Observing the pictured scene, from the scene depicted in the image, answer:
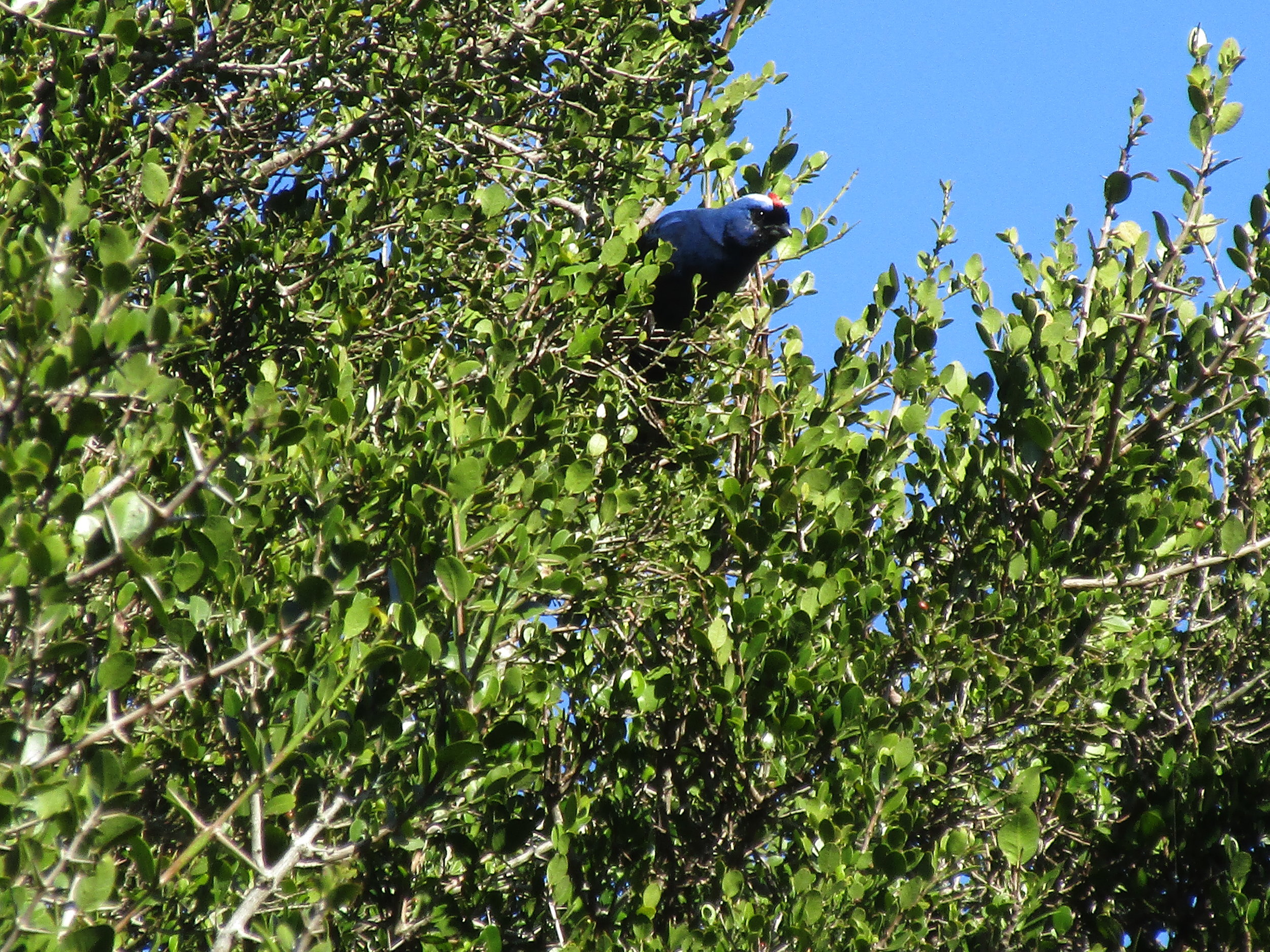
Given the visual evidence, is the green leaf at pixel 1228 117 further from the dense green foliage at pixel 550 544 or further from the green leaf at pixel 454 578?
the green leaf at pixel 454 578

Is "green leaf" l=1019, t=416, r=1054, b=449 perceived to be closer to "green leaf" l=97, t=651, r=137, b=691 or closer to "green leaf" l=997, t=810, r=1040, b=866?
"green leaf" l=997, t=810, r=1040, b=866

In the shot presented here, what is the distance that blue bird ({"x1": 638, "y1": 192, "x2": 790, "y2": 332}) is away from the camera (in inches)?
182

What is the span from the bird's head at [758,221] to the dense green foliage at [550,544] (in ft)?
0.93

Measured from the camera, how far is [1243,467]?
13.0 feet

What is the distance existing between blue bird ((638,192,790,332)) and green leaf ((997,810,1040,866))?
2205mm

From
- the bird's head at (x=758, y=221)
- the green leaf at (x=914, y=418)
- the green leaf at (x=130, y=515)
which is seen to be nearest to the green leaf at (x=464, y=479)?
the green leaf at (x=130, y=515)

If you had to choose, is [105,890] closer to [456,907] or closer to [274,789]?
[274,789]

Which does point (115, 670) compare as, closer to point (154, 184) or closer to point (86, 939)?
point (86, 939)

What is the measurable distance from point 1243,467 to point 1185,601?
0.55 m

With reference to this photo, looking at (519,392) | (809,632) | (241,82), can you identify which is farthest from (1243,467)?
(241,82)

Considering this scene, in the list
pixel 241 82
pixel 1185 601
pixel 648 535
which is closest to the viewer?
pixel 648 535

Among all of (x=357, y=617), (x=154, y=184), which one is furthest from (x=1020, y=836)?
(x=154, y=184)

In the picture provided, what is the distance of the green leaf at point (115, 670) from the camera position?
7.36 ft

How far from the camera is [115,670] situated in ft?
7.39
